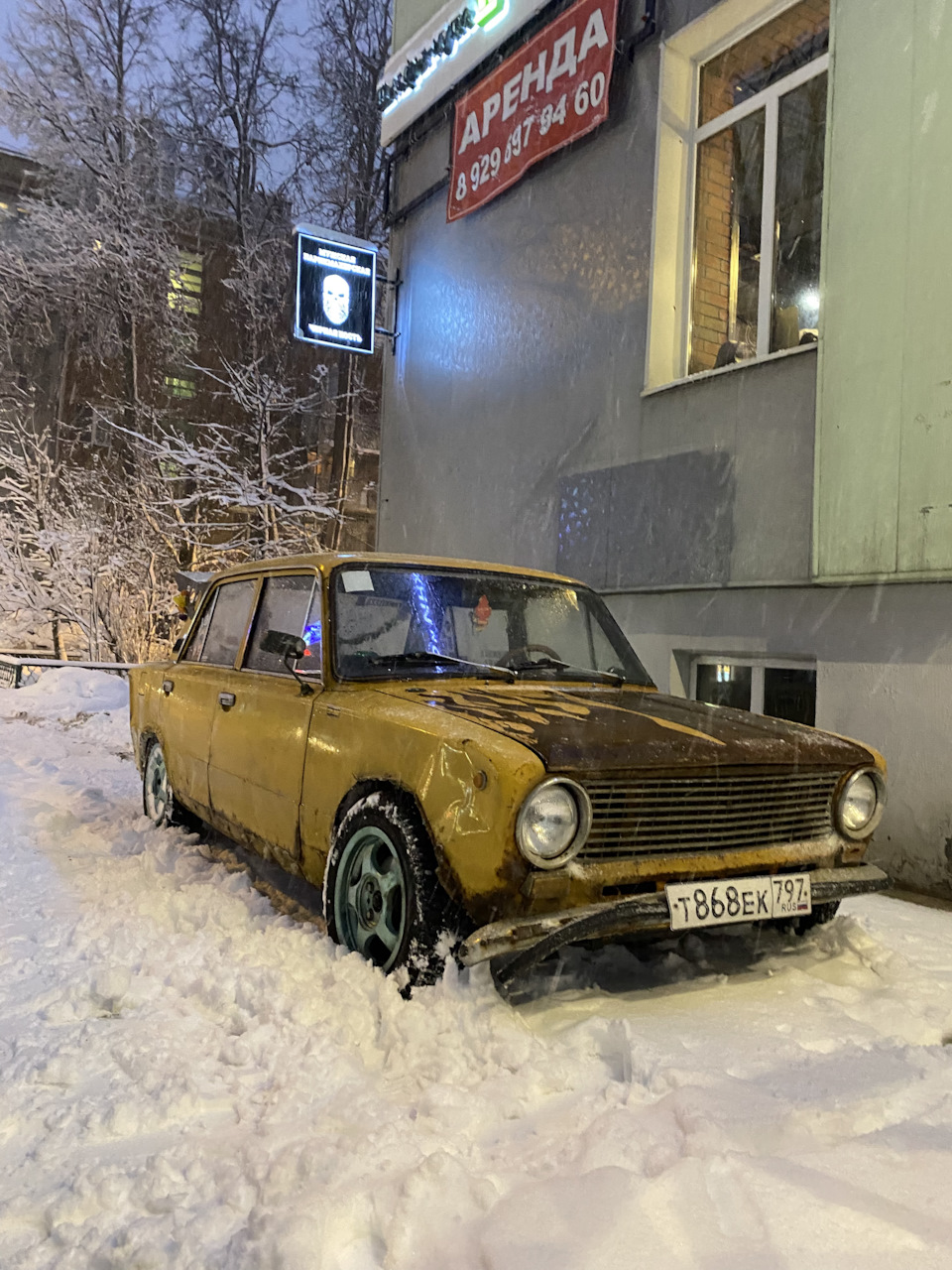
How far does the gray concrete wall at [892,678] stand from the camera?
541 cm

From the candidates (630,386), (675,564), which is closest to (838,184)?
(630,386)

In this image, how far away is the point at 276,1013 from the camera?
3.00 metres

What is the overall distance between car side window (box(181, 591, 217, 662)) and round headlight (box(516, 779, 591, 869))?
11.3 feet

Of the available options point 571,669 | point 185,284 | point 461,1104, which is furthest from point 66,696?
point 185,284

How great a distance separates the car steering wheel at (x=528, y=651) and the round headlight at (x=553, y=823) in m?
1.28

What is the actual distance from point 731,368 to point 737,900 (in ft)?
16.0

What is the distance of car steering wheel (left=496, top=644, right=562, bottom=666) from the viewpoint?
418 centimetres

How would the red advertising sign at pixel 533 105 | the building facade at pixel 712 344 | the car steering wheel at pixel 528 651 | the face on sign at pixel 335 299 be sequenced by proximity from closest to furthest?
the car steering wheel at pixel 528 651, the building facade at pixel 712 344, the red advertising sign at pixel 533 105, the face on sign at pixel 335 299

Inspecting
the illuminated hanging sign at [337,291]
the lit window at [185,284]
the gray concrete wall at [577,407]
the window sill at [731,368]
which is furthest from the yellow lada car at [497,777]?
the lit window at [185,284]

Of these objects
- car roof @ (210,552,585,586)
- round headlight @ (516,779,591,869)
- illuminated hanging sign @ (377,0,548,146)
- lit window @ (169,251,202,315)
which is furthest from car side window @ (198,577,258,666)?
lit window @ (169,251,202,315)

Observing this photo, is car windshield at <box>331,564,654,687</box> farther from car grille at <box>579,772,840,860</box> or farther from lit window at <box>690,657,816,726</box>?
lit window at <box>690,657,816,726</box>

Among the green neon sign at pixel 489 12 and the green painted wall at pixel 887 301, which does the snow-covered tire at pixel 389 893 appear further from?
the green neon sign at pixel 489 12

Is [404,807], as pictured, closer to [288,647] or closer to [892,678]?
[288,647]

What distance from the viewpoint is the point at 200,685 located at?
5297 millimetres
